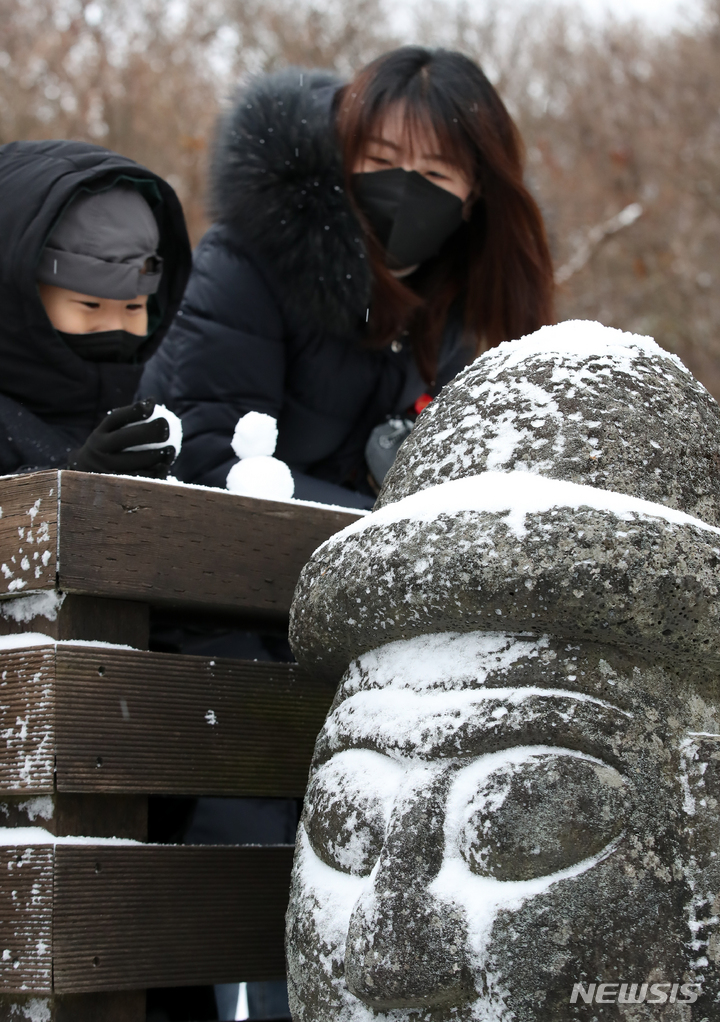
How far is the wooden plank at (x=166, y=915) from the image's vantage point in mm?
1879

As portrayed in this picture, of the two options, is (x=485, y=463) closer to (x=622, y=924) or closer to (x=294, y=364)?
(x=622, y=924)

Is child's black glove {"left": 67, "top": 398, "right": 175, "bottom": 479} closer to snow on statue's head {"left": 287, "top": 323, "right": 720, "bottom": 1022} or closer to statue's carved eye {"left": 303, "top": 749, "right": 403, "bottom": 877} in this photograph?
snow on statue's head {"left": 287, "top": 323, "right": 720, "bottom": 1022}

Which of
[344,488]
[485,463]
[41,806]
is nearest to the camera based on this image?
[485,463]

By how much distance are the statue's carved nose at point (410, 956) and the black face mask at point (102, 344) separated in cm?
141

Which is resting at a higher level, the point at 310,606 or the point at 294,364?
the point at 294,364

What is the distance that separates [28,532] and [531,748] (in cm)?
94

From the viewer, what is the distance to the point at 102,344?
98.3 inches

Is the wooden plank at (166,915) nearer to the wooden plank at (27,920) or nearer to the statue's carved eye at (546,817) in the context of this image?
the wooden plank at (27,920)

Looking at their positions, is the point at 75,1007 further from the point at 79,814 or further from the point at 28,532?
the point at 28,532

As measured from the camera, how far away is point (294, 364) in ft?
9.44

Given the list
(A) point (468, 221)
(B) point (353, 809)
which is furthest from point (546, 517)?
(A) point (468, 221)

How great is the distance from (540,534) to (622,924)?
1.61 ft

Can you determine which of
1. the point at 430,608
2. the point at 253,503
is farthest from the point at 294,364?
the point at 430,608

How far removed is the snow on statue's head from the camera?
147 cm
